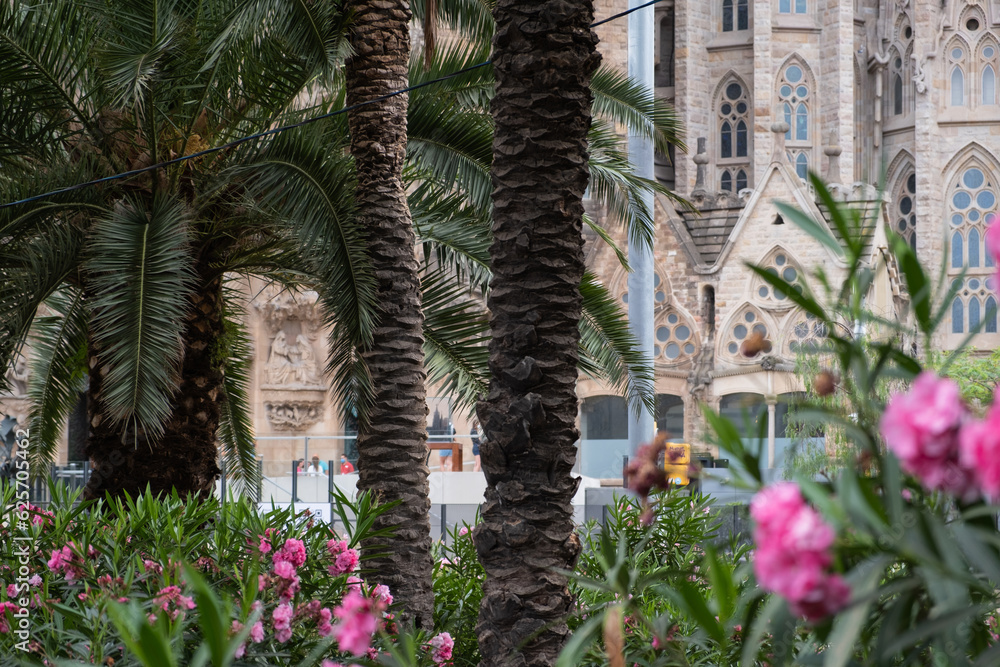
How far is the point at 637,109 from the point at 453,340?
2.85 metres

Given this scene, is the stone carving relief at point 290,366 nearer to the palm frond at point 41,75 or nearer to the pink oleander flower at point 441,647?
the palm frond at point 41,75

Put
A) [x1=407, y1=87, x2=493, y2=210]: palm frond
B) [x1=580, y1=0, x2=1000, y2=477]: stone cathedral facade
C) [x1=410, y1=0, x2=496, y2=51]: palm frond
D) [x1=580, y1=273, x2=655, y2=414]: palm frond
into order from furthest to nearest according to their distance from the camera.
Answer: [x1=580, y1=0, x2=1000, y2=477]: stone cathedral facade
[x1=410, y1=0, x2=496, y2=51]: palm frond
[x1=580, y1=273, x2=655, y2=414]: palm frond
[x1=407, y1=87, x2=493, y2=210]: palm frond

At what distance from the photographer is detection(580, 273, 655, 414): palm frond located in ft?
30.9

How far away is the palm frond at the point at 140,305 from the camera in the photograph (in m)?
6.13

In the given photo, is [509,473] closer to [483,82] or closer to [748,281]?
[483,82]

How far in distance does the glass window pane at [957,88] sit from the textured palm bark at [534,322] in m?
34.7

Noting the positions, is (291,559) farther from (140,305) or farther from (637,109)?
(637,109)

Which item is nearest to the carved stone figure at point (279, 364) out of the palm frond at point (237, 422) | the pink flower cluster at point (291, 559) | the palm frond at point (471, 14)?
the palm frond at point (237, 422)

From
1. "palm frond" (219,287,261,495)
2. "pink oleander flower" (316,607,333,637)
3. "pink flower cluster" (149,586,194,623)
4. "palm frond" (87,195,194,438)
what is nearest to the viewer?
"pink flower cluster" (149,586,194,623)

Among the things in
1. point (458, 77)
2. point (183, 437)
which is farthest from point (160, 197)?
point (458, 77)

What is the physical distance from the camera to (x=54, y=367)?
29.4 feet

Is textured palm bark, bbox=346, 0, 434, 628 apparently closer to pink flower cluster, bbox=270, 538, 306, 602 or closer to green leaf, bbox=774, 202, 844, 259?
pink flower cluster, bbox=270, 538, 306, 602

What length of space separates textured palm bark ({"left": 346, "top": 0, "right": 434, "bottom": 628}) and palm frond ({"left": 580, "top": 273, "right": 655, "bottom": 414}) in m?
2.45

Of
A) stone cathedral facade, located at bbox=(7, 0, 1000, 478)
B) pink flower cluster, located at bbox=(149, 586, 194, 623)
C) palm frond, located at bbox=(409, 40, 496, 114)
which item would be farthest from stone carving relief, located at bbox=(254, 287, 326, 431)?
pink flower cluster, located at bbox=(149, 586, 194, 623)
